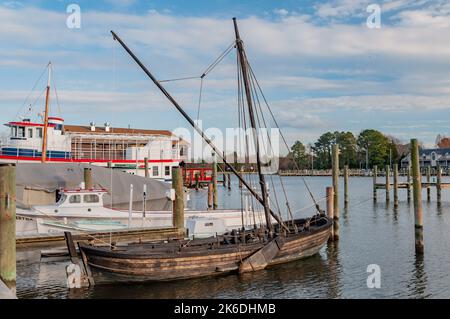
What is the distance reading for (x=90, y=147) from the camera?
60.8m

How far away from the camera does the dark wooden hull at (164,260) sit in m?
17.7

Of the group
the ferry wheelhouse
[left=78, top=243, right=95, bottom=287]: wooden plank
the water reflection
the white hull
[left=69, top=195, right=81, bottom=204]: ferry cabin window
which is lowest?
the water reflection

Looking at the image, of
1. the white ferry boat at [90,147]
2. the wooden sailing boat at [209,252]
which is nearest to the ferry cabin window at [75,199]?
the wooden sailing boat at [209,252]

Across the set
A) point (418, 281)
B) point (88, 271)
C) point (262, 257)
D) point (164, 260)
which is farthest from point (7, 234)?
point (418, 281)

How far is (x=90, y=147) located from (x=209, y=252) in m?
45.5

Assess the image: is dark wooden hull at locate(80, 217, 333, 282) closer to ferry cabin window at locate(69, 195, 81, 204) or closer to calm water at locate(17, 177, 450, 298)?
calm water at locate(17, 177, 450, 298)

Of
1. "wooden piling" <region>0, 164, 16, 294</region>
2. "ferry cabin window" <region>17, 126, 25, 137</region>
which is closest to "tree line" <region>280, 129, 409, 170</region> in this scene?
"ferry cabin window" <region>17, 126, 25, 137</region>

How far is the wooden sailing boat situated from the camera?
17.8 meters

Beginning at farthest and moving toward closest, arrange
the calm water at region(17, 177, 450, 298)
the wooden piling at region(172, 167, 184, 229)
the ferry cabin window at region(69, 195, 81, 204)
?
the ferry cabin window at region(69, 195, 81, 204)
the wooden piling at region(172, 167, 184, 229)
the calm water at region(17, 177, 450, 298)

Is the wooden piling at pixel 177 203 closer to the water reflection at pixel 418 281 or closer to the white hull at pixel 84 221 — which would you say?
the white hull at pixel 84 221

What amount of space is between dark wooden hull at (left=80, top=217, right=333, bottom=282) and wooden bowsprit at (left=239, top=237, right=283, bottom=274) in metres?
0.18

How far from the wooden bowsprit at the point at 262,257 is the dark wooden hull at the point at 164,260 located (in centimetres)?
18
